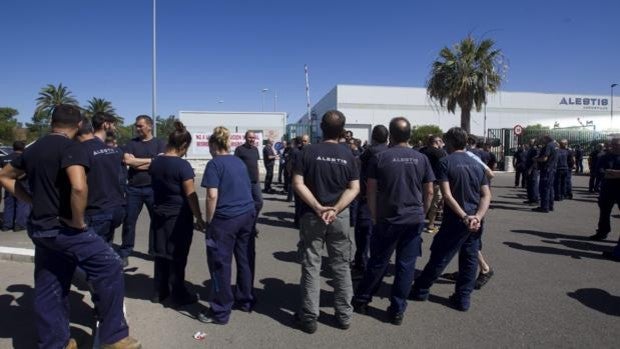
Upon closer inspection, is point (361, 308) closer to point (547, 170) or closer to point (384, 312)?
point (384, 312)

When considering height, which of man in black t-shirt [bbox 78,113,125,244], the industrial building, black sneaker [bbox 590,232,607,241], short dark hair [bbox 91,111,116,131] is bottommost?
black sneaker [bbox 590,232,607,241]

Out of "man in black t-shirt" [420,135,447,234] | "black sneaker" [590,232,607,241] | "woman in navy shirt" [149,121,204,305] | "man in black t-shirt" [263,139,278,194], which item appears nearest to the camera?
"woman in navy shirt" [149,121,204,305]

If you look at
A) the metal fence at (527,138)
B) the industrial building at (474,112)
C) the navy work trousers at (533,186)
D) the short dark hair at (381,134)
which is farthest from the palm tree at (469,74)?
the industrial building at (474,112)

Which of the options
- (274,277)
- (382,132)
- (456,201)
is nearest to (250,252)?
(274,277)

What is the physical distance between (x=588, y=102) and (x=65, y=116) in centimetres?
7128

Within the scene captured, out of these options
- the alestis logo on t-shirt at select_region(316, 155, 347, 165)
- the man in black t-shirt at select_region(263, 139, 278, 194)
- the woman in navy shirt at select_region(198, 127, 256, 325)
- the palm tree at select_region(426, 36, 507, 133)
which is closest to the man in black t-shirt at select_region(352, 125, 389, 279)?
the alestis logo on t-shirt at select_region(316, 155, 347, 165)

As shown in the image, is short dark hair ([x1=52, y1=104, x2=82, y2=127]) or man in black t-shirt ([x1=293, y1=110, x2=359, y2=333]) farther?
man in black t-shirt ([x1=293, y1=110, x2=359, y2=333])

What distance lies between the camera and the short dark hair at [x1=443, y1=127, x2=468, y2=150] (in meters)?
4.44

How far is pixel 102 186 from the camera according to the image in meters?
3.83

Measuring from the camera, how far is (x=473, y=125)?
5566 cm

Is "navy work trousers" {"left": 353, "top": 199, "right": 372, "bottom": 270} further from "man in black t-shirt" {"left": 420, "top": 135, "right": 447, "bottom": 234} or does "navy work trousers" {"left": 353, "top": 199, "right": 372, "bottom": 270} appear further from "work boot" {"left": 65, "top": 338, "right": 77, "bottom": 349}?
"work boot" {"left": 65, "top": 338, "right": 77, "bottom": 349}

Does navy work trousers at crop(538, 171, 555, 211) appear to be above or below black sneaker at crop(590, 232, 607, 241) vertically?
above

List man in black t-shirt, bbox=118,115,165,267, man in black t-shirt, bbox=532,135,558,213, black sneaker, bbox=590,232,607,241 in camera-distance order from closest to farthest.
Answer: man in black t-shirt, bbox=118,115,165,267
black sneaker, bbox=590,232,607,241
man in black t-shirt, bbox=532,135,558,213

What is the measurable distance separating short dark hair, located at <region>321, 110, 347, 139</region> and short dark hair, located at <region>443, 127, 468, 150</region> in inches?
52.5
